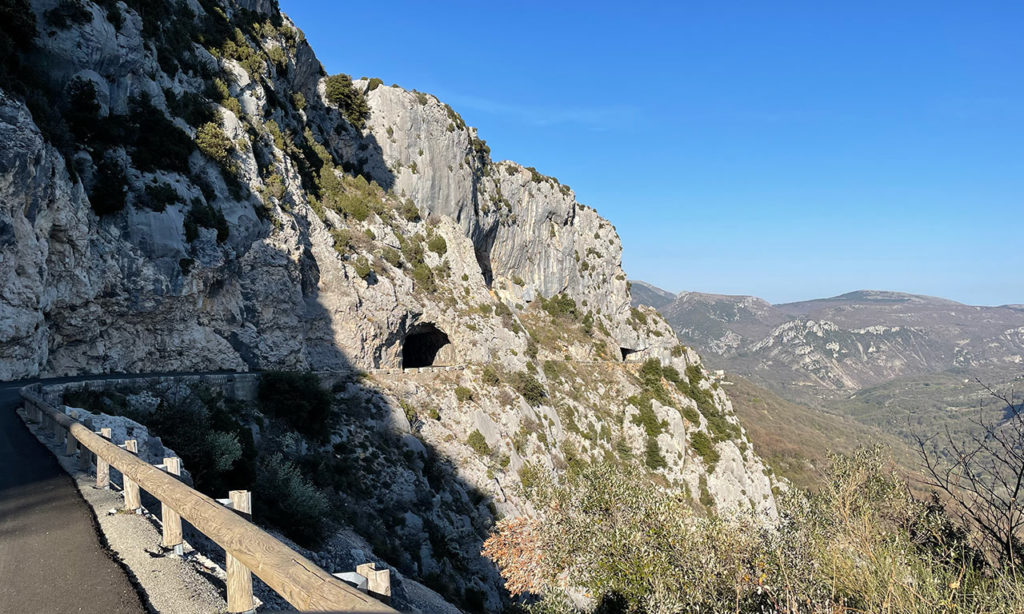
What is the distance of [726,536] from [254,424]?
19.7 m

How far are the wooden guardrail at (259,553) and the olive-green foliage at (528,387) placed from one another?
119 ft

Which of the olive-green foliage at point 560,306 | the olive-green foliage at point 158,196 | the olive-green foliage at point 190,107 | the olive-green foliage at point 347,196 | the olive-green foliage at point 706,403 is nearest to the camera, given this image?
the olive-green foliage at point 158,196

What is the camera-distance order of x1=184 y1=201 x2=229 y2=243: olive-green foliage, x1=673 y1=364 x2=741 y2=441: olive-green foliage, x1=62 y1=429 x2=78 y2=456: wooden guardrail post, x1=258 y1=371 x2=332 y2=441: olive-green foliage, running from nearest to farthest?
1. x1=62 y1=429 x2=78 y2=456: wooden guardrail post
2. x1=258 y1=371 x2=332 y2=441: olive-green foliage
3. x1=184 y1=201 x2=229 y2=243: olive-green foliage
4. x1=673 y1=364 x2=741 y2=441: olive-green foliage

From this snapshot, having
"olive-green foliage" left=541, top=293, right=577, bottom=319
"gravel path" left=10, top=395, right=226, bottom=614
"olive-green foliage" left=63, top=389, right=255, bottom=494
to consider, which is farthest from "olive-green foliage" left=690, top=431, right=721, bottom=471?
"gravel path" left=10, top=395, right=226, bottom=614

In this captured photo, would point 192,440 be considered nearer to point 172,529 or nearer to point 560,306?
point 172,529

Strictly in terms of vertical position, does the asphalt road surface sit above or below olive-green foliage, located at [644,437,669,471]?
above

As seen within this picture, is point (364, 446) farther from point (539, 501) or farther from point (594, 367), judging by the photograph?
point (594, 367)

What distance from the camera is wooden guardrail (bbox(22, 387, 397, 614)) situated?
2.90m

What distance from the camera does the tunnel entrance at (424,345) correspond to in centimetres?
4334

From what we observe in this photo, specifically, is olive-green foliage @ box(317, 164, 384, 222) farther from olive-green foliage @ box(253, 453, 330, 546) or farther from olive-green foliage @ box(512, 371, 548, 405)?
olive-green foliage @ box(253, 453, 330, 546)

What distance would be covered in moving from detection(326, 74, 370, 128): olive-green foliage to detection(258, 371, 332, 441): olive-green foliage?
33.0 meters

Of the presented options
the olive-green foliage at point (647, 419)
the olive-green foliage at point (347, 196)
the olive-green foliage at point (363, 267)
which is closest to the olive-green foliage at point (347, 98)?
the olive-green foliage at point (347, 196)

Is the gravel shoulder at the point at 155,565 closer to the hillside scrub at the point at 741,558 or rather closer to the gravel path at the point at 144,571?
the gravel path at the point at 144,571

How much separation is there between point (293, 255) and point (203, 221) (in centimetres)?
587
